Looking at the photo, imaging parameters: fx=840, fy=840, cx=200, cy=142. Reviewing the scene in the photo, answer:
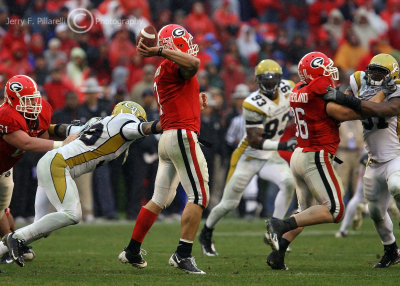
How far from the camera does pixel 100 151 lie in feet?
24.3

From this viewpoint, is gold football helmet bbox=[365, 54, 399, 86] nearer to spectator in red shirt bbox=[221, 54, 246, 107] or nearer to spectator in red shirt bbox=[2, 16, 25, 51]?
spectator in red shirt bbox=[221, 54, 246, 107]

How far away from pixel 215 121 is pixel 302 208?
717 cm

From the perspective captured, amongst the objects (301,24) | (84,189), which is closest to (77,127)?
(84,189)

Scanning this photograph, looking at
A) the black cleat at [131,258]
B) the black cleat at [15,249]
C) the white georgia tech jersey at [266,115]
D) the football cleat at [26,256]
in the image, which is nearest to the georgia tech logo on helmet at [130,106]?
the black cleat at [131,258]

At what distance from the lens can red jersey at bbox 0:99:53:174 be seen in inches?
289

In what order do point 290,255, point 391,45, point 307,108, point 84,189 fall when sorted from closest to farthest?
A: point 307,108 < point 290,255 < point 84,189 < point 391,45

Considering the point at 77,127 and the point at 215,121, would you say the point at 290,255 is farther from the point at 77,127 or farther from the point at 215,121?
the point at 215,121

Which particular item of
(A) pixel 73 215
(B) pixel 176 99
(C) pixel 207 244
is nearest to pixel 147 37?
(B) pixel 176 99

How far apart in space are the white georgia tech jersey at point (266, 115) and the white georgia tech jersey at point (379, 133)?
189 cm

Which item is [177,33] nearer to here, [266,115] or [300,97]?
[300,97]

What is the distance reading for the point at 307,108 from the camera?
7625 millimetres

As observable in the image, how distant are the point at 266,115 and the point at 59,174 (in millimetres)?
3249

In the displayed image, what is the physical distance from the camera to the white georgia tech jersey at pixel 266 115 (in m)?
9.72

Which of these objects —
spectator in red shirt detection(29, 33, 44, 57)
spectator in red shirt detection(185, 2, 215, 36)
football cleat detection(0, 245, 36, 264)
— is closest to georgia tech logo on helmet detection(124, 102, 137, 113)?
football cleat detection(0, 245, 36, 264)
